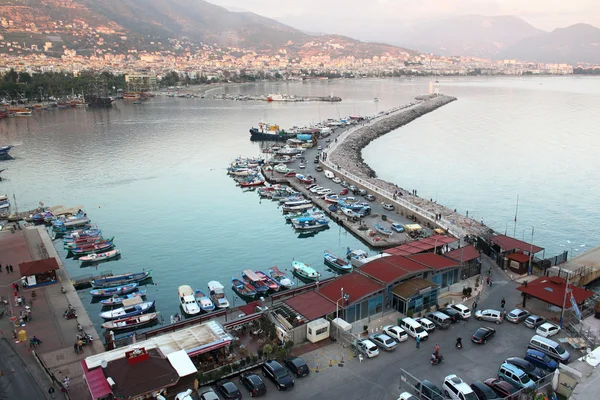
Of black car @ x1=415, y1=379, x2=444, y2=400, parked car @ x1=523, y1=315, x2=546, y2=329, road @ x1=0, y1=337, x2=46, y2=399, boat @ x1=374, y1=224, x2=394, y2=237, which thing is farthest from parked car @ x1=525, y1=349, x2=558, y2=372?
boat @ x1=374, y1=224, x2=394, y2=237

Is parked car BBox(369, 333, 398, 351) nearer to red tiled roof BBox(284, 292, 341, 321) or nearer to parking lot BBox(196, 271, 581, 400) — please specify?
parking lot BBox(196, 271, 581, 400)

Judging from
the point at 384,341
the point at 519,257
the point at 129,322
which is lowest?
the point at 129,322

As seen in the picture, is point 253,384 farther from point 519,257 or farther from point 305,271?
point 519,257

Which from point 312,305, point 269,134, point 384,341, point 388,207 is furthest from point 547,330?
point 269,134

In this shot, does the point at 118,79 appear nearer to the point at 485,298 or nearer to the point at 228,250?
the point at 228,250

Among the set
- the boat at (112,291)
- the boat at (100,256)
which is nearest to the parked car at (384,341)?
the boat at (112,291)

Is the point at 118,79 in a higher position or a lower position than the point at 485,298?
higher

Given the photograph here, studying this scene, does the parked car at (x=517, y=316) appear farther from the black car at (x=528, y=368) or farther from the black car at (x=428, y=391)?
the black car at (x=428, y=391)

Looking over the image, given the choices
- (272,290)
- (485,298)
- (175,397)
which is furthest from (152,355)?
(485,298)
